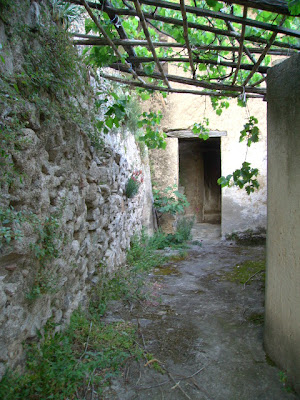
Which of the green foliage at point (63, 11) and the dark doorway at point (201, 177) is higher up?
the green foliage at point (63, 11)

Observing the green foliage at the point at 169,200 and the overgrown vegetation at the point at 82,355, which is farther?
the green foliage at the point at 169,200

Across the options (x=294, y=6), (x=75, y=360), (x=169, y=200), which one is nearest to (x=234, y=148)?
(x=169, y=200)

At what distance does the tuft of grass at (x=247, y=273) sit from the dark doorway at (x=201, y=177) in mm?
4978

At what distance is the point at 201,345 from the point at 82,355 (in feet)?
3.15

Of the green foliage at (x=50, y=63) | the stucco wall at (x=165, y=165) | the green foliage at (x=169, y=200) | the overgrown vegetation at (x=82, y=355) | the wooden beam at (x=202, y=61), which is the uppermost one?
the wooden beam at (x=202, y=61)

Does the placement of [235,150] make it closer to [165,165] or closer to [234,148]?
[234,148]

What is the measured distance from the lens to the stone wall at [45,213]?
159cm

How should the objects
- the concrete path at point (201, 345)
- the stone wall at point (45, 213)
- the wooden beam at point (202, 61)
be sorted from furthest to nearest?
1. the wooden beam at point (202, 61)
2. the concrete path at point (201, 345)
3. the stone wall at point (45, 213)

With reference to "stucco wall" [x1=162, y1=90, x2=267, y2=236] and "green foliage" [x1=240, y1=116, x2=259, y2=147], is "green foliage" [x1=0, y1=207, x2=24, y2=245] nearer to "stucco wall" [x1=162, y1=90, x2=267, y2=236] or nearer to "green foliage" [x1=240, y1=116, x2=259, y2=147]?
"green foliage" [x1=240, y1=116, x2=259, y2=147]

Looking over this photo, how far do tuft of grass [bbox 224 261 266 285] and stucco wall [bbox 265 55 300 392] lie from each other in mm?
1774

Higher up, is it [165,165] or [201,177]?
[165,165]

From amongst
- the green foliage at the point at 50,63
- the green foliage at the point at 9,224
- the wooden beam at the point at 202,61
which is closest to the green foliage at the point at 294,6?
the wooden beam at the point at 202,61

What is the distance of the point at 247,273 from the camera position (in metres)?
4.38

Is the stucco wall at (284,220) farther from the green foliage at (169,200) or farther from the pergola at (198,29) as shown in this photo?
the green foliage at (169,200)
